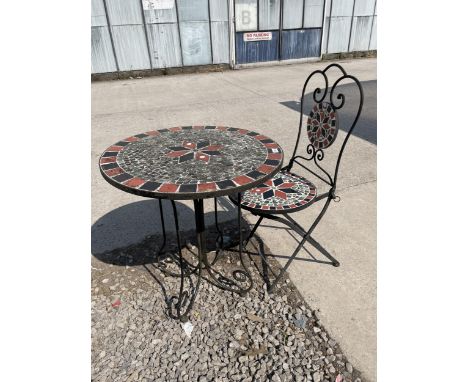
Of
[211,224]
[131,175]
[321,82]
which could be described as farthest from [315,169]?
[321,82]

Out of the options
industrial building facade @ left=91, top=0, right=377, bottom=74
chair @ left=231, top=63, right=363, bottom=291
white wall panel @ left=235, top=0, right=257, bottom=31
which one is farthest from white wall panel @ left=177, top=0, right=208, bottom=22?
chair @ left=231, top=63, right=363, bottom=291

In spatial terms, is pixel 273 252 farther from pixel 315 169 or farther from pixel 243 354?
pixel 315 169

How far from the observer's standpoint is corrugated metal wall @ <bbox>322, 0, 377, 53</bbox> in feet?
39.1

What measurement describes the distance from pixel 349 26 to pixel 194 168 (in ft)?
43.6

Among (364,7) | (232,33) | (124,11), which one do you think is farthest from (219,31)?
(364,7)

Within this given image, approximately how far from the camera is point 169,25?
988cm

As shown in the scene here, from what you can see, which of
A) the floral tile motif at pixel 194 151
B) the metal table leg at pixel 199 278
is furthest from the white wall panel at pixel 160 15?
the metal table leg at pixel 199 278

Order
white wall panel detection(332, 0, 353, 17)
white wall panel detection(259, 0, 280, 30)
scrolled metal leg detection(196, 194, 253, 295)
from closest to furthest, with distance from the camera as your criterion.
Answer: scrolled metal leg detection(196, 194, 253, 295) < white wall panel detection(259, 0, 280, 30) < white wall panel detection(332, 0, 353, 17)

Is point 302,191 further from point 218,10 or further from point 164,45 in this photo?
point 218,10

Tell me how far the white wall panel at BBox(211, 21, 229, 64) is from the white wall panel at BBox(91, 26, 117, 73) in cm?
328

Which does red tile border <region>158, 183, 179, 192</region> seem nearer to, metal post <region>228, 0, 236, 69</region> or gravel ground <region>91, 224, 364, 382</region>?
gravel ground <region>91, 224, 364, 382</region>

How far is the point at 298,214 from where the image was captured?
301cm

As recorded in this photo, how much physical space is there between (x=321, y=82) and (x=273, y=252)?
7.32 metres

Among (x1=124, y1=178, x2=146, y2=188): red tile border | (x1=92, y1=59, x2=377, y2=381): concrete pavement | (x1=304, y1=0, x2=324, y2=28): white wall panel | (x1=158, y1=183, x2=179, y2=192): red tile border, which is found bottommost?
(x1=92, y1=59, x2=377, y2=381): concrete pavement
